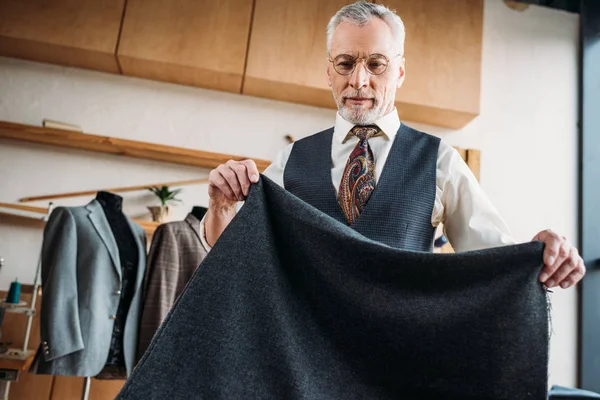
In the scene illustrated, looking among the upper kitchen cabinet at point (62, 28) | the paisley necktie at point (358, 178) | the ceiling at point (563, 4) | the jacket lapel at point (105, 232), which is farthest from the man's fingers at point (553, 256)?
the ceiling at point (563, 4)

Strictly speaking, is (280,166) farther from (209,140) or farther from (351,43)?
(209,140)

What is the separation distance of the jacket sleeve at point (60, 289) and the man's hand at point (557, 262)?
76.3 inches

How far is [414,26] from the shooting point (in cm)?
360

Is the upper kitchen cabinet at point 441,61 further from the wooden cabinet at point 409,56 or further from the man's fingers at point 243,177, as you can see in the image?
the man's fingers at point 243,177

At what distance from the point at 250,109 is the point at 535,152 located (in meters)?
2.03

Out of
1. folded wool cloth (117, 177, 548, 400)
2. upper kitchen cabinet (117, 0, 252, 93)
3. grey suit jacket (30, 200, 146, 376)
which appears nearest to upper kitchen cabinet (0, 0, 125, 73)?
upper kitchen cabinet (117, 0, 252, 93)

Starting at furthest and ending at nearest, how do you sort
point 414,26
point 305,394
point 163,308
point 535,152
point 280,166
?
point 535,152
point 414,26
point 163,308
point 280,166
point 305,394

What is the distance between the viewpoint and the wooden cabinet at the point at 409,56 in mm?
3348

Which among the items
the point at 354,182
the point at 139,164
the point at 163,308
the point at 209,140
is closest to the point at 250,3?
the point at 209,140

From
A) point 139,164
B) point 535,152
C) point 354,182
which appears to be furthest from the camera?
point 535,152

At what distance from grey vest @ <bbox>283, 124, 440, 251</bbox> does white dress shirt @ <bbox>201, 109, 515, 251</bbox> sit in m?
0.03

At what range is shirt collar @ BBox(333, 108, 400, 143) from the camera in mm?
1404

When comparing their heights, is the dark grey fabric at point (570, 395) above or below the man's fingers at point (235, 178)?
below

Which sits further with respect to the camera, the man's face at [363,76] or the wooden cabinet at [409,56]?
the wooden cabinet at [409,56]
